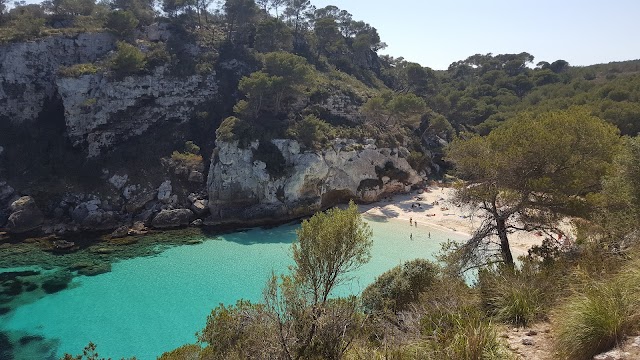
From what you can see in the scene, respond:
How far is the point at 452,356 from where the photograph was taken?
5.76m

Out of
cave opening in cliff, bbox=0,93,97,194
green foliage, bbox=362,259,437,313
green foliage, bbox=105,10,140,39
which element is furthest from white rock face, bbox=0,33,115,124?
green foliage, bbox=362,259,437,313

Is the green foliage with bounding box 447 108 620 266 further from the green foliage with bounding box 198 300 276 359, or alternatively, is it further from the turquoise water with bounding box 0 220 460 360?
the green foliage with bounding box 198 300 276 359

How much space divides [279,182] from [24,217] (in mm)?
23078

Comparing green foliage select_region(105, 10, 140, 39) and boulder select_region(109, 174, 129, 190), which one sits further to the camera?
green foliage select_region(105, 10, 140, 39)

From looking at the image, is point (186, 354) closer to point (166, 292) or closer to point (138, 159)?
point (166, 292)

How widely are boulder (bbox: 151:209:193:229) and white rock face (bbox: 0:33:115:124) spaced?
21.8 meters

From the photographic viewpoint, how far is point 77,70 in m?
40.2

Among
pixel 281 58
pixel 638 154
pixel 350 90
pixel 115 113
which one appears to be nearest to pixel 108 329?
pixel 638 154

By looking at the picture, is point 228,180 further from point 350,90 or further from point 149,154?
point 350,90

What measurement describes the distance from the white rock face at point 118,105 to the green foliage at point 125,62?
0.82 meters

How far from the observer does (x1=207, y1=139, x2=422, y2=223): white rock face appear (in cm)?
3556

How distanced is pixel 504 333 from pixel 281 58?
4045cm

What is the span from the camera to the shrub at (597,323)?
Answer: 5.36 m

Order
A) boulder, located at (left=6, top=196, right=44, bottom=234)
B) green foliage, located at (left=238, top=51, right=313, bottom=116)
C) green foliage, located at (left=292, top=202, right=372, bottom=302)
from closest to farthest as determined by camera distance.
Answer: green foliage, located at (left=292, top=202, right=372, bottom=302)
boulder, located at (left=6, top=196, right=44, bottom=234)
green foliage, located at (left=238, top=51, right=313, bottom=116)
